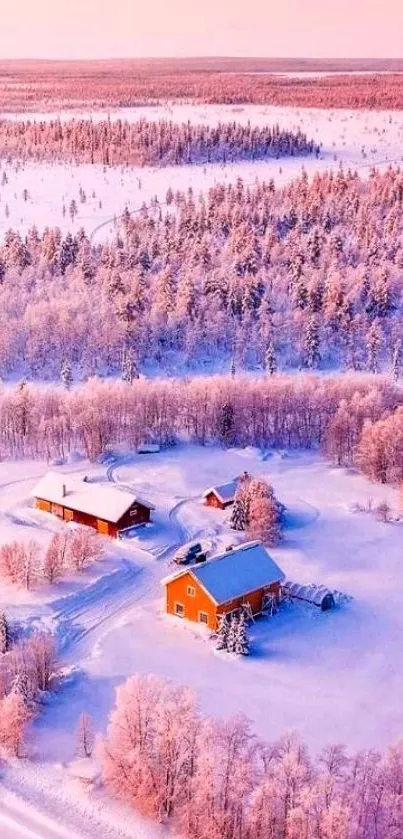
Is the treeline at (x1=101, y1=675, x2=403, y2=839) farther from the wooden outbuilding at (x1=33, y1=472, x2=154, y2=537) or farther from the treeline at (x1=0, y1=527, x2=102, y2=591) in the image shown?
the wooden outbuilding at (x1=33, y1=472, x2=154, y2=537)

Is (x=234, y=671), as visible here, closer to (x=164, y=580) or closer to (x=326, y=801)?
(x=164, y=580)

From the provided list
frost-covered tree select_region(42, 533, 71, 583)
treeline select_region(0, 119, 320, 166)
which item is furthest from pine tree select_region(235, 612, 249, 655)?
treeline select_region(0, 119, 320, 166)

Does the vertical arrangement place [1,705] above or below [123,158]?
below

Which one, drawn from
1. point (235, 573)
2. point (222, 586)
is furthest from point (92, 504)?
point (222, 586)

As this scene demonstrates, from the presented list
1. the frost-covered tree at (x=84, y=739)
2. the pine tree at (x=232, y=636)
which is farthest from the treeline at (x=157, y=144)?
the frost-covered tree at (x=84, y=739)

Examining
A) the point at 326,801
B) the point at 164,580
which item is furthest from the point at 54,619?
the point at 326,801

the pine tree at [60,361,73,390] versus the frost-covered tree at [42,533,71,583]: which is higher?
the frost-covered tree at [42,533,71,583]

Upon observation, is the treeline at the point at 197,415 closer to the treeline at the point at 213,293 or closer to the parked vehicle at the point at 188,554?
the treeline at the point at 213,293
